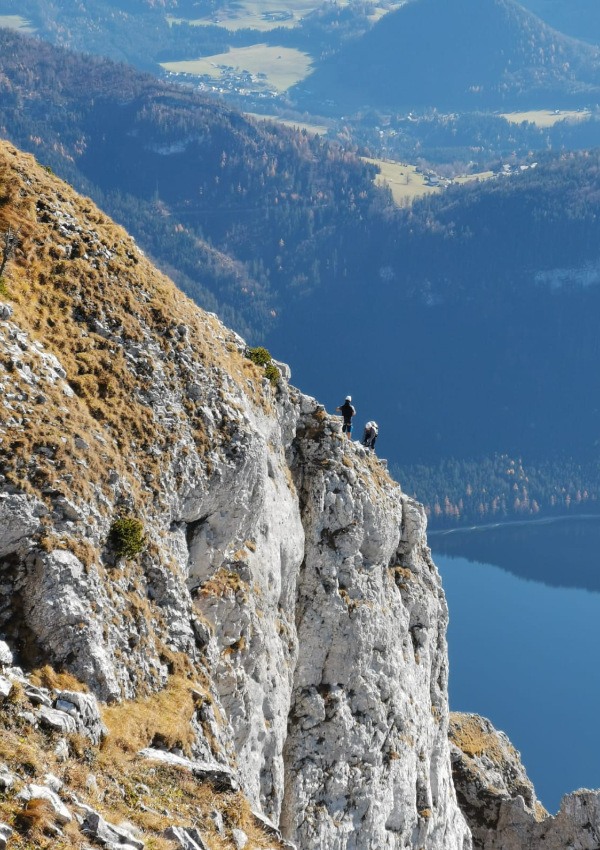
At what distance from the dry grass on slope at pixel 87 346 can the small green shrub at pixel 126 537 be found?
143 cm

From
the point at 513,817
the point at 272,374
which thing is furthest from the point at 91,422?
the point at 513,817

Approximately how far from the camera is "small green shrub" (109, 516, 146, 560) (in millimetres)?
34031

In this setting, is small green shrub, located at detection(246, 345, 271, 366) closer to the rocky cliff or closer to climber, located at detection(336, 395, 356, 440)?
the rocky cliff

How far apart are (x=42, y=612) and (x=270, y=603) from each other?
14.4m

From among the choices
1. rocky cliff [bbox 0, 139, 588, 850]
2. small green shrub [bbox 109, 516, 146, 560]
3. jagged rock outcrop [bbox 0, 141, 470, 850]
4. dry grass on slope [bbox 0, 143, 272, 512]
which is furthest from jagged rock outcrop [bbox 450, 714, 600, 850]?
small green shrub [bbox 109, 516, 146, 560]

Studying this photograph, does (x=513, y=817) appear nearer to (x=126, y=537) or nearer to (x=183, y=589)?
(x=183, y=589)

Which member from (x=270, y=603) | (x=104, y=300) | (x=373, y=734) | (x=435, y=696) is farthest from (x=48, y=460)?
(x=435, y=696)

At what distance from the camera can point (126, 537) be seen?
34.0 meters

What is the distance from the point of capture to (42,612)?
30984mm

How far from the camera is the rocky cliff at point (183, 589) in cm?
2911

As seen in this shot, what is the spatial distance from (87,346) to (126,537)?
306 inches

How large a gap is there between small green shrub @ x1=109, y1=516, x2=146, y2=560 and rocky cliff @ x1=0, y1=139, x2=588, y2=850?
2.4 inches

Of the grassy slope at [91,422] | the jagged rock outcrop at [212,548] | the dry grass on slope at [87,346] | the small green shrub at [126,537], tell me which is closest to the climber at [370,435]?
the jagged rock outcrop at [212,548]

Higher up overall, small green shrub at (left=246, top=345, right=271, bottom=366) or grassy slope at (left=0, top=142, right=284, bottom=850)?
small green shrub at (left=246, top=345, right=271, bottom=366)
